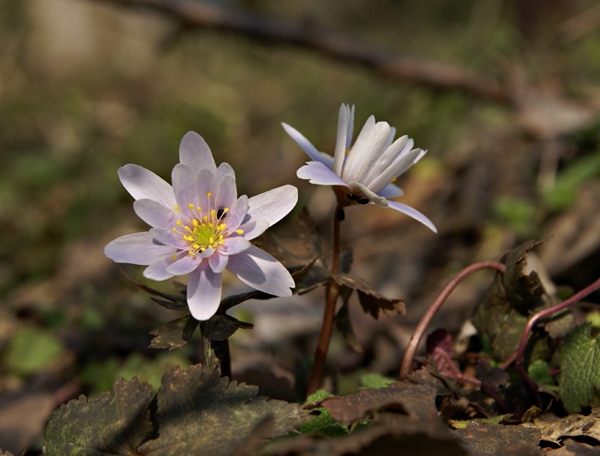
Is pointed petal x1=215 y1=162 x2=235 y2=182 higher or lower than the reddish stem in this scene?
higher

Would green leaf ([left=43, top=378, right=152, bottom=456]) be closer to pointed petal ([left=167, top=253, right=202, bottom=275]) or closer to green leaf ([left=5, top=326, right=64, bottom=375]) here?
pointed petal ([left=167, top=253, right=202, bottom=275])

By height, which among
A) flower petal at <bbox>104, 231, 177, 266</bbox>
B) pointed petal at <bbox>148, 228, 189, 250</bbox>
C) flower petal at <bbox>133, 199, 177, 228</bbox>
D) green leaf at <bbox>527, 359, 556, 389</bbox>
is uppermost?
flower petal at <bbox>133, 199, 177, 228</bbox>

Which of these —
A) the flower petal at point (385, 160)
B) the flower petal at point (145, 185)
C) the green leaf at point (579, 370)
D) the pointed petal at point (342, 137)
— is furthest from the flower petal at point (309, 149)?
the green leaf at point (579, 370)

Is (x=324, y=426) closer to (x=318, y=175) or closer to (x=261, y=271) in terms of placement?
(x=261, y=271)

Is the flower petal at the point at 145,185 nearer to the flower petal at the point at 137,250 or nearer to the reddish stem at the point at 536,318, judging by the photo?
the flower petal at the point at 137,250

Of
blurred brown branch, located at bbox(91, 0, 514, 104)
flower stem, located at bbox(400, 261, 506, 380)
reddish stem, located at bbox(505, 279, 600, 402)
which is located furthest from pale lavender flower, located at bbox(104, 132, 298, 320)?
blurred brown branch, located at bbox(91, 0, 514, 104)

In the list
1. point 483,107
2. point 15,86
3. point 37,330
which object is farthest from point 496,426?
point 15,86

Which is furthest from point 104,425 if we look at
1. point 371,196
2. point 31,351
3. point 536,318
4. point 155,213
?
point 31,351

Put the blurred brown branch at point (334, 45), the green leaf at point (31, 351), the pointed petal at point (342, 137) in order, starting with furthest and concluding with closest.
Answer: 1. the blurred brown branch at point (334, 45)
2. the green leaf at point (31, 351)
3. the pointed petal at point (342, 137)
